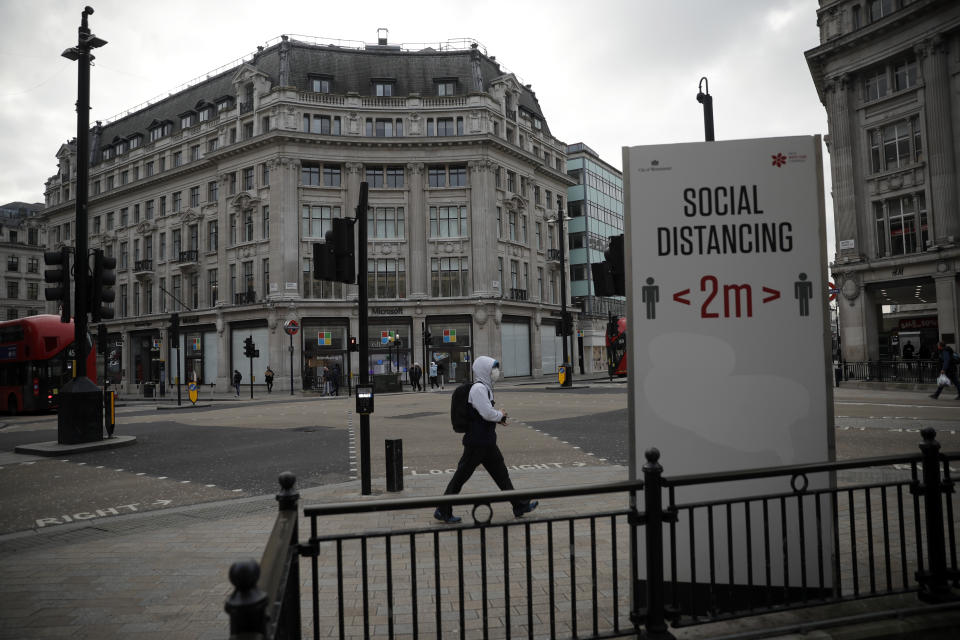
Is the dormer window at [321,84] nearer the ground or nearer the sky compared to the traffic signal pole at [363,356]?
nearer the sky

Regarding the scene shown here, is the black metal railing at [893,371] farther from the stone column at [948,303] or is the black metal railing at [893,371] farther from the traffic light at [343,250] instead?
the traffic light at [343,250]

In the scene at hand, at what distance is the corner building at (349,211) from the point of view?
1705 inches

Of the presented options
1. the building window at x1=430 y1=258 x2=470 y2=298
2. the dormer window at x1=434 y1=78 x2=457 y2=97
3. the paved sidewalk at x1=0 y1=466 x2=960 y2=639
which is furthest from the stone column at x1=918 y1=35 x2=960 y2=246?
the paved sidewalk at x1=0 y1=466 x2=960 y2=639

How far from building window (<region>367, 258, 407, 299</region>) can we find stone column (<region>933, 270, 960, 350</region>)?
30.0 metres

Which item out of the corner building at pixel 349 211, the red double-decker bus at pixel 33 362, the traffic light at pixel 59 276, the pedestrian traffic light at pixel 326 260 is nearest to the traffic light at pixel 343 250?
the pedestrian traffic light at pixel 326 260

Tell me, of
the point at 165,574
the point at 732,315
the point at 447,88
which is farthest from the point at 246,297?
the point at 732,315

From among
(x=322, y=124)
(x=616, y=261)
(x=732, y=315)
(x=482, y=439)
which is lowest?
(x=482, y=439)

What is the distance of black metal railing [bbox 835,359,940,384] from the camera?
24.7m

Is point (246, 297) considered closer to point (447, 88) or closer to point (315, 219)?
point (315, 219)

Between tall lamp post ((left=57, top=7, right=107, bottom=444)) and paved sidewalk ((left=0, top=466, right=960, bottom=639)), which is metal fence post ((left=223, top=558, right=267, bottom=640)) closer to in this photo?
paved sidewalk ((left=0, top=466, right=960, bottom=639))

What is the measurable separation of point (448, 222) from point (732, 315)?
42.4 metres

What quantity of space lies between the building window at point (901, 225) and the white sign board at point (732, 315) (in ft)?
105

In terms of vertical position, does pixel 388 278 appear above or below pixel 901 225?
below

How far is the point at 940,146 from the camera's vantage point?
29016mm
